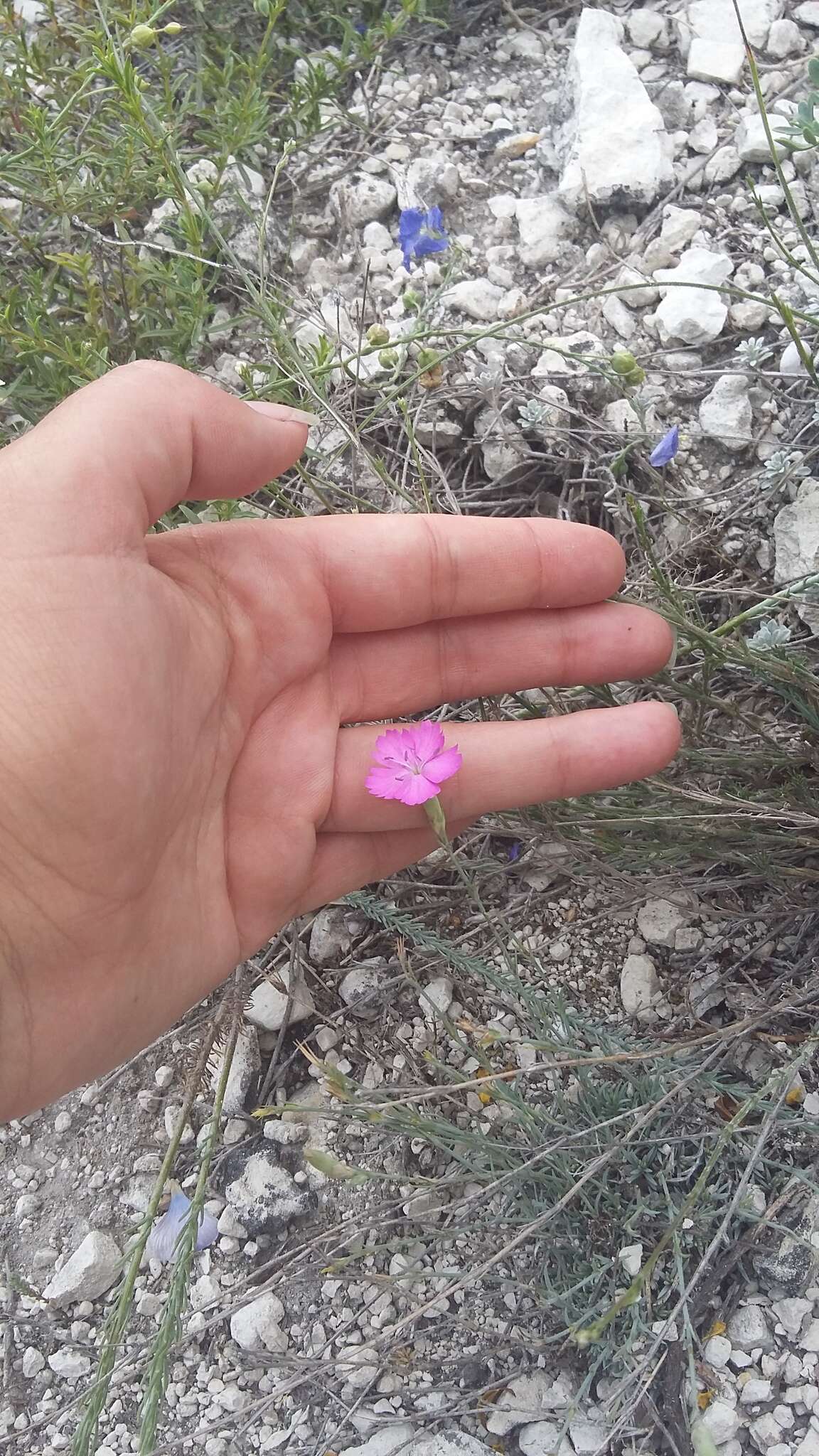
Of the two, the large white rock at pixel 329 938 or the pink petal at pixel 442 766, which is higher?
the pink petal at pixel 442 766

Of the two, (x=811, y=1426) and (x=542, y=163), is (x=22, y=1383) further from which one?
(x=542, y=163)

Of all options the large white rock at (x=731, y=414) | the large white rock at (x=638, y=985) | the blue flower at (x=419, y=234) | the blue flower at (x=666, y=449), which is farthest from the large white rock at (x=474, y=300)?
the large white rock at (x=638, y=985)

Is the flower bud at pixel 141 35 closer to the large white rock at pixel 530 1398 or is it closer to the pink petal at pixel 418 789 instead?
the pink petal at pixel 418 789

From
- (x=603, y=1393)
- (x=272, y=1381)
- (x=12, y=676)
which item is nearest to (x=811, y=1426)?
(x=603, y=1393)

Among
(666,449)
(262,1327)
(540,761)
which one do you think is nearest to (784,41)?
(666,449)

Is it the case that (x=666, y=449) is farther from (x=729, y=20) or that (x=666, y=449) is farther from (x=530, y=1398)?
(x=530, y=1398)
